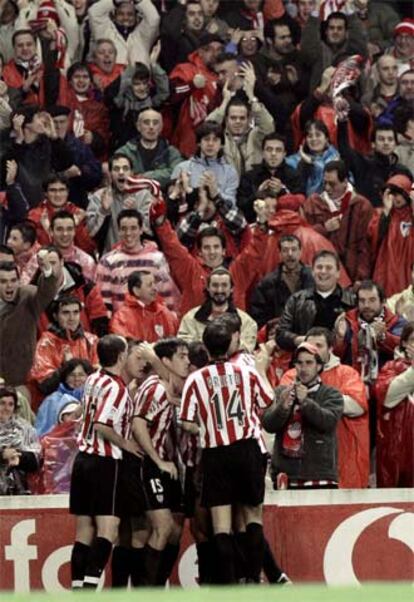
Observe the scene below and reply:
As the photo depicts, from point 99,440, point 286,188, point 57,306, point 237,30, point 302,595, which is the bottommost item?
point 302,595

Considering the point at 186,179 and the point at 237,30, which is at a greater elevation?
the point at 237,30

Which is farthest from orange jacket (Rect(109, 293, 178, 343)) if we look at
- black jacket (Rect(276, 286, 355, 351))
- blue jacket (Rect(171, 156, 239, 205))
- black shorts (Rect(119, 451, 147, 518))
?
black shorts (Rect(119, 451, 147, 518))

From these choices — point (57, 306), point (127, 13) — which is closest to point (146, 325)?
point (57, 306)

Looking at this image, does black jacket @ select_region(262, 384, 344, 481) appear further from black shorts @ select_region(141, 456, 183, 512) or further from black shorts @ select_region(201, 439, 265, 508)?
black shorts @ select_region(141, 456, 183, 512)

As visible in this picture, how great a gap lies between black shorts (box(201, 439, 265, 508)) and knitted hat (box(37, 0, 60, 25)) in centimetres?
628

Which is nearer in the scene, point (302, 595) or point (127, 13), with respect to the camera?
point (302, 595)

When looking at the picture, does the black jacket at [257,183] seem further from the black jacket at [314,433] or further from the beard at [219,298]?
Answer: the black jacket at [314,433]

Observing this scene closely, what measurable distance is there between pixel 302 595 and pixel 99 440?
14.8ft

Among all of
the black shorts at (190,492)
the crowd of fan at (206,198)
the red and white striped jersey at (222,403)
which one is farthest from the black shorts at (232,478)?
the crowd of fan at (206,198)

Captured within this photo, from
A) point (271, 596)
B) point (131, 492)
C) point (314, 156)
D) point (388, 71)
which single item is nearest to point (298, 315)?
point (131, 492)

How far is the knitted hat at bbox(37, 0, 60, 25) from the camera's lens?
17.3 meters

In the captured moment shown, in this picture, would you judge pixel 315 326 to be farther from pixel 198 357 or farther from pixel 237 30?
pixel 237 30

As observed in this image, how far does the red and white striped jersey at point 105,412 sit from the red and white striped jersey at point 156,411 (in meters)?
0.08

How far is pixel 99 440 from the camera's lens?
1204 centimetres
